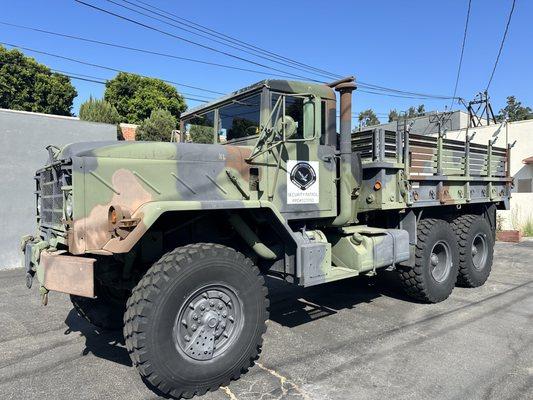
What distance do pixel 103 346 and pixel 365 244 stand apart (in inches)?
120

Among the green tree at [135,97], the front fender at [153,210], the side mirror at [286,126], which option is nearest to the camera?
the front fender at [153,210]

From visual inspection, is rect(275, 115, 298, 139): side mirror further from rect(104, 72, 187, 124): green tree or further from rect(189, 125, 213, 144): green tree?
rect(104, 72, 187, 124): green tree

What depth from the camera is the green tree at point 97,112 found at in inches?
918

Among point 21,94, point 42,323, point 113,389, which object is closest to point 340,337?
point 113,389

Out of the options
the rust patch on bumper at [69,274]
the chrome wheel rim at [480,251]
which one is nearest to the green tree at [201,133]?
the rust patch on bumper at [69,274]

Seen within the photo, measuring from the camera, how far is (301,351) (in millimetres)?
4457

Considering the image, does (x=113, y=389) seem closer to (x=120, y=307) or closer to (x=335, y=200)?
(x=120, y=307)

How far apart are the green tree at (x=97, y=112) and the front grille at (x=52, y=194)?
20.0 metres

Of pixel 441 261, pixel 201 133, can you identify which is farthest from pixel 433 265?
pixel 201 133

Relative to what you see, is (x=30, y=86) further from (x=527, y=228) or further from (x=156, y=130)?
(x=527, y=228)

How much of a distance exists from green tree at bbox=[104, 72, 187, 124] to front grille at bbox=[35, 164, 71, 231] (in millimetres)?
28781

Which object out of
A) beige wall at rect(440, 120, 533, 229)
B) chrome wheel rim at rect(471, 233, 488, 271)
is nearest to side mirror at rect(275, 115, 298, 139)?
chrome wheel rim at rect(471, 233, 488, 271)

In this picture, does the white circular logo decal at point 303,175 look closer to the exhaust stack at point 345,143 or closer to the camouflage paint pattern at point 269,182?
the camouflage paint pattern at point 269,182

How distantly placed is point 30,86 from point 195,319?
30829mm
